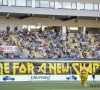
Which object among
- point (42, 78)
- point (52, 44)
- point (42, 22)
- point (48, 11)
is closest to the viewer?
point (42, 78)

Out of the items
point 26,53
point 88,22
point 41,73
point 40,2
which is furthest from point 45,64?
point 88,22

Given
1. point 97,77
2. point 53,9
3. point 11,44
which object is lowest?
point 97,77

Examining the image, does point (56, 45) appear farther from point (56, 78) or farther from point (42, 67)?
point (56, 78)

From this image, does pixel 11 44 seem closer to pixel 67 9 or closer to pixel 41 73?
pixel 41 73

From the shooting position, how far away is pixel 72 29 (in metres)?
53.3

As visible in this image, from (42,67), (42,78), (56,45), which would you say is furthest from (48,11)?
(42,78)

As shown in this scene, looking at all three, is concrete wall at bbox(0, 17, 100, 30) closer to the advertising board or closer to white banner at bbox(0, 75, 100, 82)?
the advertising board

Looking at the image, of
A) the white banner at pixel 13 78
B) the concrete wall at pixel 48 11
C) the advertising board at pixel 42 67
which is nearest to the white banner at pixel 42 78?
the white banner at pixel 13 78

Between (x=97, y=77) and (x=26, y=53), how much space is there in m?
8.15

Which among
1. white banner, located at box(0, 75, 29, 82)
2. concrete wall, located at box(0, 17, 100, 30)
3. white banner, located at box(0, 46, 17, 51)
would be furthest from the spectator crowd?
white banner, located at box(0, 75, 29, 82)

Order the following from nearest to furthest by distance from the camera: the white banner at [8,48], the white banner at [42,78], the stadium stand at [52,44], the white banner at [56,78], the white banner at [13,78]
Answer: the white banner at [13,78], the white banner at [42,78], the white banner at [56,78], the white banner at [8,48], the stadium stand at [52,44]

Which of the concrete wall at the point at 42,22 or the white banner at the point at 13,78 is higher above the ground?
the concrete wall at the point at 42,22

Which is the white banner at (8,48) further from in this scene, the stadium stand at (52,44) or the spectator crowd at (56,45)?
the spectator crowd at (56,45)

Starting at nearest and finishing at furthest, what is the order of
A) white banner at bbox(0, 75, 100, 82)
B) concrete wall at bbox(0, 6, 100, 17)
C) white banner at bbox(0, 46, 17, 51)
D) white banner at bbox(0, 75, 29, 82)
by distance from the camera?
white banner at bbox(0, 75, 29, 82) → white banner at bbox(0, 75, 100, 82) → white banner at bbox(0, 46, 17, 51) → concrete wall at bbox(0, 6, 100, 17)
